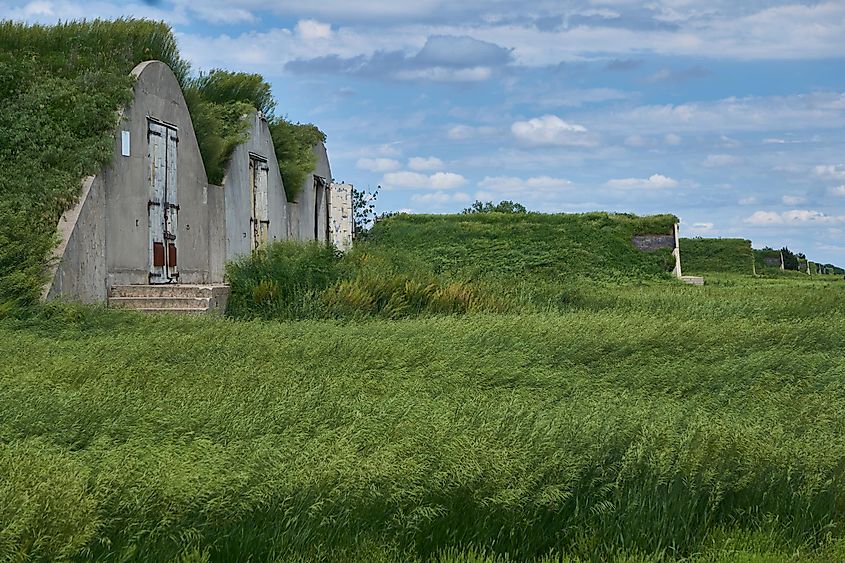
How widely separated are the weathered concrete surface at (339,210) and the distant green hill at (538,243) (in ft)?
6.40

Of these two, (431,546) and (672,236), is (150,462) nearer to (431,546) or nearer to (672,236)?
(431,546)

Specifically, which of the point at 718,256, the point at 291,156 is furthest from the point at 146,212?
the point at 718,256

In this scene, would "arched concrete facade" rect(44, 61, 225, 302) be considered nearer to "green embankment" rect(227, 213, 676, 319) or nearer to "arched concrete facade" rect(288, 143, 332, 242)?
"green embankment" rect(227, 213, 676, 319)

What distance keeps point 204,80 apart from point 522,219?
1158 centimetres

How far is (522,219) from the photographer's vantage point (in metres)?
32.6

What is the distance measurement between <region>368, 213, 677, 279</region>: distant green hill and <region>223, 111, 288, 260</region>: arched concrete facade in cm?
721

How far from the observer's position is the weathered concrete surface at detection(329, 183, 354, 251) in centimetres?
2944

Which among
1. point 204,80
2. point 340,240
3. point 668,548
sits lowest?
point 668,548

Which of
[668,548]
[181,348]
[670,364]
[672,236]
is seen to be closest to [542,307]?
[670,364]

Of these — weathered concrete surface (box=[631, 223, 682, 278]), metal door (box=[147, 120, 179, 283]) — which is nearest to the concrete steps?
metal door (box=[147, 120, 179, 283])

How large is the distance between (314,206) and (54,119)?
41.6 ft

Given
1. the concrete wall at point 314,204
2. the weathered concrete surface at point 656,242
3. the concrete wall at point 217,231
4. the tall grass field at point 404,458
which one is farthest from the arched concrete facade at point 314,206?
the tall grass field at point 404,458

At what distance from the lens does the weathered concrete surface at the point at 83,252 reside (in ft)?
46.4

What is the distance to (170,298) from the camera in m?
15.6
